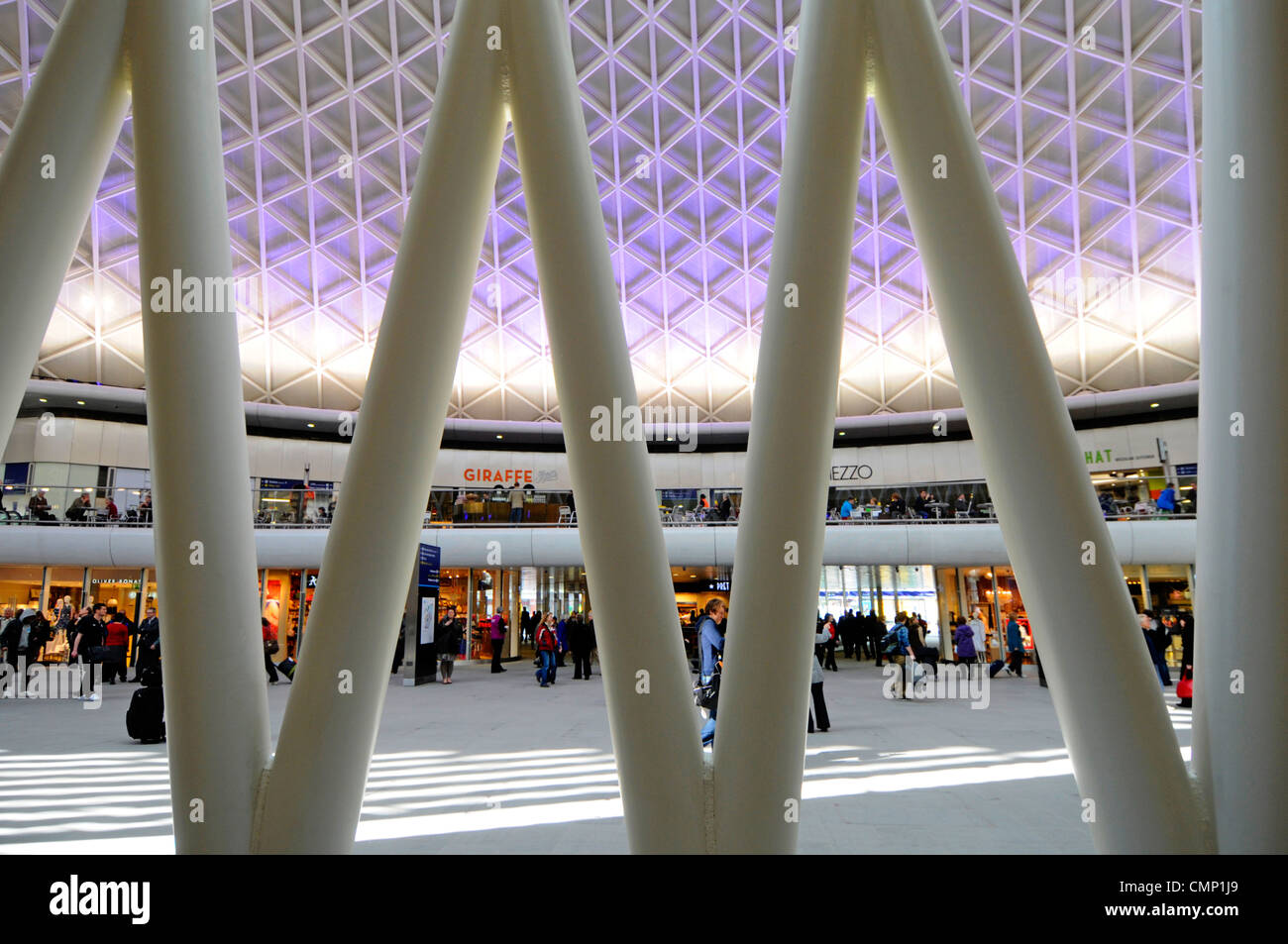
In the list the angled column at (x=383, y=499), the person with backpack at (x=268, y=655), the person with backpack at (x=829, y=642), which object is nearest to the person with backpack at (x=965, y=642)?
the person with backpack at (x=829, y=642)

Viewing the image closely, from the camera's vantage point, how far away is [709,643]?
33.8ft

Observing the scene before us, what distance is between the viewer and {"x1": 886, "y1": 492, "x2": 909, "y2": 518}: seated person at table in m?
27.7

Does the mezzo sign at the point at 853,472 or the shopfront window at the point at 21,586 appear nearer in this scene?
the shopfront window at the point at 21,586

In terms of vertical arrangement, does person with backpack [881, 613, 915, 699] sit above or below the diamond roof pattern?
below

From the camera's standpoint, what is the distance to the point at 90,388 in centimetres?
3850

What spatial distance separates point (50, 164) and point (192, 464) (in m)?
1.77

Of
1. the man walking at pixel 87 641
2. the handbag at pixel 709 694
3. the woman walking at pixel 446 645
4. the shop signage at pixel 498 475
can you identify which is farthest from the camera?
the shop signage at pixel 498 475

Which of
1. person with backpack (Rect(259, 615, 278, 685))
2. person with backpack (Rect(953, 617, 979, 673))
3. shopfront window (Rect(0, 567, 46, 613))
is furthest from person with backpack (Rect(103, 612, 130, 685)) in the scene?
person with backpack (Rect(953, 617, 979, 673))

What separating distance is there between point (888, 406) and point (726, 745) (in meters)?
46.3

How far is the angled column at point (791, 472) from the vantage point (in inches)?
138

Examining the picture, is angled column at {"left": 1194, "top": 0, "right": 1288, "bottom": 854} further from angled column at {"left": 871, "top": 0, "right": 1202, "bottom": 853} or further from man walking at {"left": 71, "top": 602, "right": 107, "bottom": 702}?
man walking at {"left": 71, "top": 602, "right": 107, "bottom": 702}

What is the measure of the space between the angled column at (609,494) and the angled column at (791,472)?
0.27 m

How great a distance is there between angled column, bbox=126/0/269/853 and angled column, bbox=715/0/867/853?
8.19 ft

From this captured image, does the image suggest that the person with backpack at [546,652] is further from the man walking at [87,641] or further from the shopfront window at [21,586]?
the shopfront window at [21,586]
